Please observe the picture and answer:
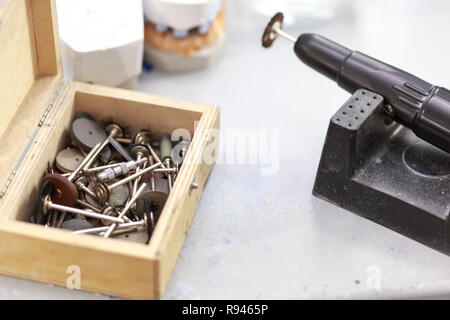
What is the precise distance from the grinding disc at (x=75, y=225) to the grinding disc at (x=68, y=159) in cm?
8

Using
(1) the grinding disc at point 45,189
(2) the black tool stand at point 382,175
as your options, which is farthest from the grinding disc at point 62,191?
(2) the black tool stand at point 382,175

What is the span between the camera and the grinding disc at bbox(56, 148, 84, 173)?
81cm

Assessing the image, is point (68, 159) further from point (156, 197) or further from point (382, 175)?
point (382, 175)

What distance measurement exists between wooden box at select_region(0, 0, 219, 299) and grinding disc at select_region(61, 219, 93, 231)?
0.05 meters

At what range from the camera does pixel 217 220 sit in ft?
2.64

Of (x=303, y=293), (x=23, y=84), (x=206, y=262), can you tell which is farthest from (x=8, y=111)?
(x=303, y=293)

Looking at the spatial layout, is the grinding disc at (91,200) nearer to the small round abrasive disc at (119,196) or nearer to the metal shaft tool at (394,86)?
the small round abrasive disc at (119,196)

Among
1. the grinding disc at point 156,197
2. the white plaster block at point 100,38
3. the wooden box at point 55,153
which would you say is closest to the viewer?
the wooden box at point 55,153

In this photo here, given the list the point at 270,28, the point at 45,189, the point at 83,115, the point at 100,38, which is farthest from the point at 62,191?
the point at 270,28

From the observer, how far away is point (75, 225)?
75 centimetres

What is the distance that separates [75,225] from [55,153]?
12cm

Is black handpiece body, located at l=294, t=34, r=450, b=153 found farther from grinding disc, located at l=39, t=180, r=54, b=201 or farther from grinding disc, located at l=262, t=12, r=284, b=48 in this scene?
grinding disc, located at l=39, t=180, r=54, b=201

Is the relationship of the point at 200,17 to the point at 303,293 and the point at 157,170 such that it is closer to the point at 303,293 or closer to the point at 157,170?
the point at 157,170

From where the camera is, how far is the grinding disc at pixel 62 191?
0.74 m
